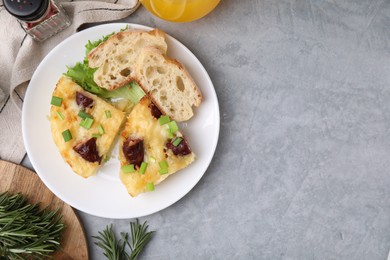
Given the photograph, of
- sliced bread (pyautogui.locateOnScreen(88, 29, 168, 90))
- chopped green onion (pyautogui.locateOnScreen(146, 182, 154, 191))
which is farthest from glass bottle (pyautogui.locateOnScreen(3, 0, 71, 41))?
chopped green onion (pyautogui.locateOnScreen(146, 182, 154, 191))

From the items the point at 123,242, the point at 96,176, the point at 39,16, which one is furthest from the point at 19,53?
the point at 123,242

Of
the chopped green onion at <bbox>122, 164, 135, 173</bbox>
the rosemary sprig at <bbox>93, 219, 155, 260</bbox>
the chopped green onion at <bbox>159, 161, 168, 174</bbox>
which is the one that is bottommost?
the rosemary sprig at <bbox>93, 219, 155, 260</bbox>

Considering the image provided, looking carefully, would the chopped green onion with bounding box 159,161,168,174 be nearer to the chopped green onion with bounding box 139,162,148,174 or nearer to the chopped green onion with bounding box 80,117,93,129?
the chopped green onion with bounding box 139,162,148,174

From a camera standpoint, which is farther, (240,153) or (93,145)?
(240,153)

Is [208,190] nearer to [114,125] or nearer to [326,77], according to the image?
[114,125]

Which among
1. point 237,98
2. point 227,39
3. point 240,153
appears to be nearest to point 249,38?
point 227,39

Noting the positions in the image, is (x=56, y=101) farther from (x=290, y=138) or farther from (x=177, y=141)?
(x=290, y=138)

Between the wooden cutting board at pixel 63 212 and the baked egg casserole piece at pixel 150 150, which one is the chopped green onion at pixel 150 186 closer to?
the baked egg casserole piece at pixel 150 150
